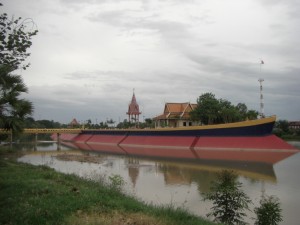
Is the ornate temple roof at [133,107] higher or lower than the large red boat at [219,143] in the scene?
higher

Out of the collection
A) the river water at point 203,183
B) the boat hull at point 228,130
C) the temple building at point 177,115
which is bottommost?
the river water at point 203,183

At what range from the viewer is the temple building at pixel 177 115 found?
58.8m

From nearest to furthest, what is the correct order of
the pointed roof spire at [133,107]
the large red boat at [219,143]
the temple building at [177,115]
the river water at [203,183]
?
1. the river water at [203,183]
2. the large red boat at [219,143]
3. the temple building at [177,115]
4. the pointed roof spire at [133,107]

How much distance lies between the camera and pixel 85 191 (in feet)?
30.0

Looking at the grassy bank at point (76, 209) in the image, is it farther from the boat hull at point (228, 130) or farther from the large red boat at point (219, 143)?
the boat hull at point (228, 130)

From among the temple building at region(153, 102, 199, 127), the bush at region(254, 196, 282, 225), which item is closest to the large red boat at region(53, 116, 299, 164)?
the temple building at region(153, 102, 199, 127)

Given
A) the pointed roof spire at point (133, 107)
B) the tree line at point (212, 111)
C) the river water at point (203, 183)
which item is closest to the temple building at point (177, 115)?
the tree line at point (212, 111)

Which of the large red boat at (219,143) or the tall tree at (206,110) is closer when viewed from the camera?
the large red boat at (219,143)

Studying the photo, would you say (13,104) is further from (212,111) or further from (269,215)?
(212,111)

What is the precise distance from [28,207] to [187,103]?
178 feet

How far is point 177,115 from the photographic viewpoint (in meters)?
59.0

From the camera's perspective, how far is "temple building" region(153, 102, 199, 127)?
58.8m

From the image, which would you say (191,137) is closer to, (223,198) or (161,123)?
(161,123)

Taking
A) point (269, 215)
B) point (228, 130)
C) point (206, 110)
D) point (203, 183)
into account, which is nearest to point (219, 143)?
point (228, 130)
